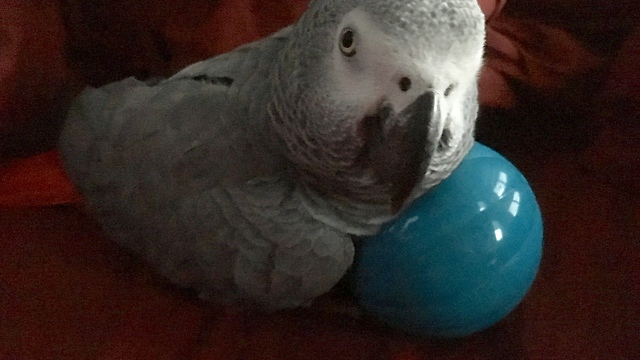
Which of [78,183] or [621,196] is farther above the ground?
[78,183]

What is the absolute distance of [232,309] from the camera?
94 centimetres

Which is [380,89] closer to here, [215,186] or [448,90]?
[448,90]

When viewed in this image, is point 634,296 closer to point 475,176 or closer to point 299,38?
point 475,176

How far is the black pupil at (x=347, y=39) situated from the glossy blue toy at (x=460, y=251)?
277mm

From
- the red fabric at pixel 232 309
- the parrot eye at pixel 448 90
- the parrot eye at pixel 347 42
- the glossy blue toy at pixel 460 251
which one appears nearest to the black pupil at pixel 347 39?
the parrot eye at pixel 347 42

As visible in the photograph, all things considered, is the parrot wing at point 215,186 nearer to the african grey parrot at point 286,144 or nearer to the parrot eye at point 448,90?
the african grey parrot at point 286,144

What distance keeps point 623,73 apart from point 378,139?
0.63 metres

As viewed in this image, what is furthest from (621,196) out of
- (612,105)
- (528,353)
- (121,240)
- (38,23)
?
(38,23)

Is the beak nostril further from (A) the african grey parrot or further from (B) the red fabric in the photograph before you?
(B) the red fabric

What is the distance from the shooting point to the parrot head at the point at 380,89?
0.55m

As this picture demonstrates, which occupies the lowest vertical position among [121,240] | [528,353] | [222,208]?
[528,353]

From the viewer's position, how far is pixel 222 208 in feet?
2.51

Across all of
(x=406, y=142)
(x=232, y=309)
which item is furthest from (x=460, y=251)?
(x=232, y=309)

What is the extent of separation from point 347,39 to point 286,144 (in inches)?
6.6
